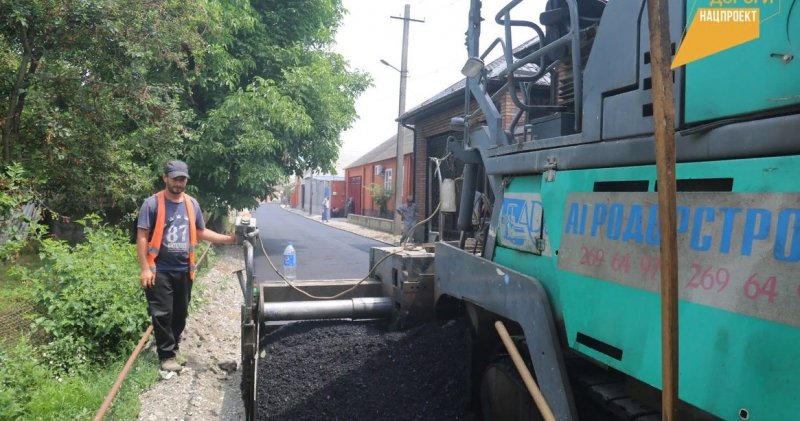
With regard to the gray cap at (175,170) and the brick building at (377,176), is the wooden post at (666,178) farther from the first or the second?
the brick building at (377,176)

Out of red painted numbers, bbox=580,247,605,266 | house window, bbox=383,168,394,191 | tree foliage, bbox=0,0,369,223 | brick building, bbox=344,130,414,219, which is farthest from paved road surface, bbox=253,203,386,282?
red painted numbers, bbox=580,247,605,266

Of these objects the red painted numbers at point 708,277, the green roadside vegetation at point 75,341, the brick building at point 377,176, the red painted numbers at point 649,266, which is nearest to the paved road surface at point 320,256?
the green roadside vegetation at point 75,341

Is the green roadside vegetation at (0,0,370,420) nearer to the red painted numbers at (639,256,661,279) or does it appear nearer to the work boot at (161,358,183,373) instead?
the work boot at (161,358,183,373)

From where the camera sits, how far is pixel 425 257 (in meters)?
4.67

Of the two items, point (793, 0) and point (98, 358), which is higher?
point (793, 0)

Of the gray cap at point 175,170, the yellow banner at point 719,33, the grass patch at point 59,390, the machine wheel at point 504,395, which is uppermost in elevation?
the yellow banner at point 719,33

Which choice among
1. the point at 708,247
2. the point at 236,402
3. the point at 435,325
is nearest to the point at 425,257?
the point at 435,325

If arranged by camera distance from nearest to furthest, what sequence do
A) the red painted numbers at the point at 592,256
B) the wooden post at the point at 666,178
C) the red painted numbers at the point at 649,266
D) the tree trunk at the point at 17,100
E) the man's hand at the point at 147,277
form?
the wooden post at the point at 666,178 → the red painted numbers at the point at 649,266 → the red painted numbers at the point at 592,256 → the man's hand at the point at 147,277 → the tree trunk at the point at 17,100

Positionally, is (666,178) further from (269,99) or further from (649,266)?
(269,99)

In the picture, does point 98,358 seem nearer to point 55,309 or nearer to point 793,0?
point 55,309

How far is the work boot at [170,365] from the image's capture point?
4.80m

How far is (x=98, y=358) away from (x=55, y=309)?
0.59m

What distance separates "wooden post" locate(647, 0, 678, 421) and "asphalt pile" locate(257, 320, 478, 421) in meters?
2.15

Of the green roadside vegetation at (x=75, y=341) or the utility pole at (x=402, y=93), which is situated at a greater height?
the utility pole at (x=402, y=93)
